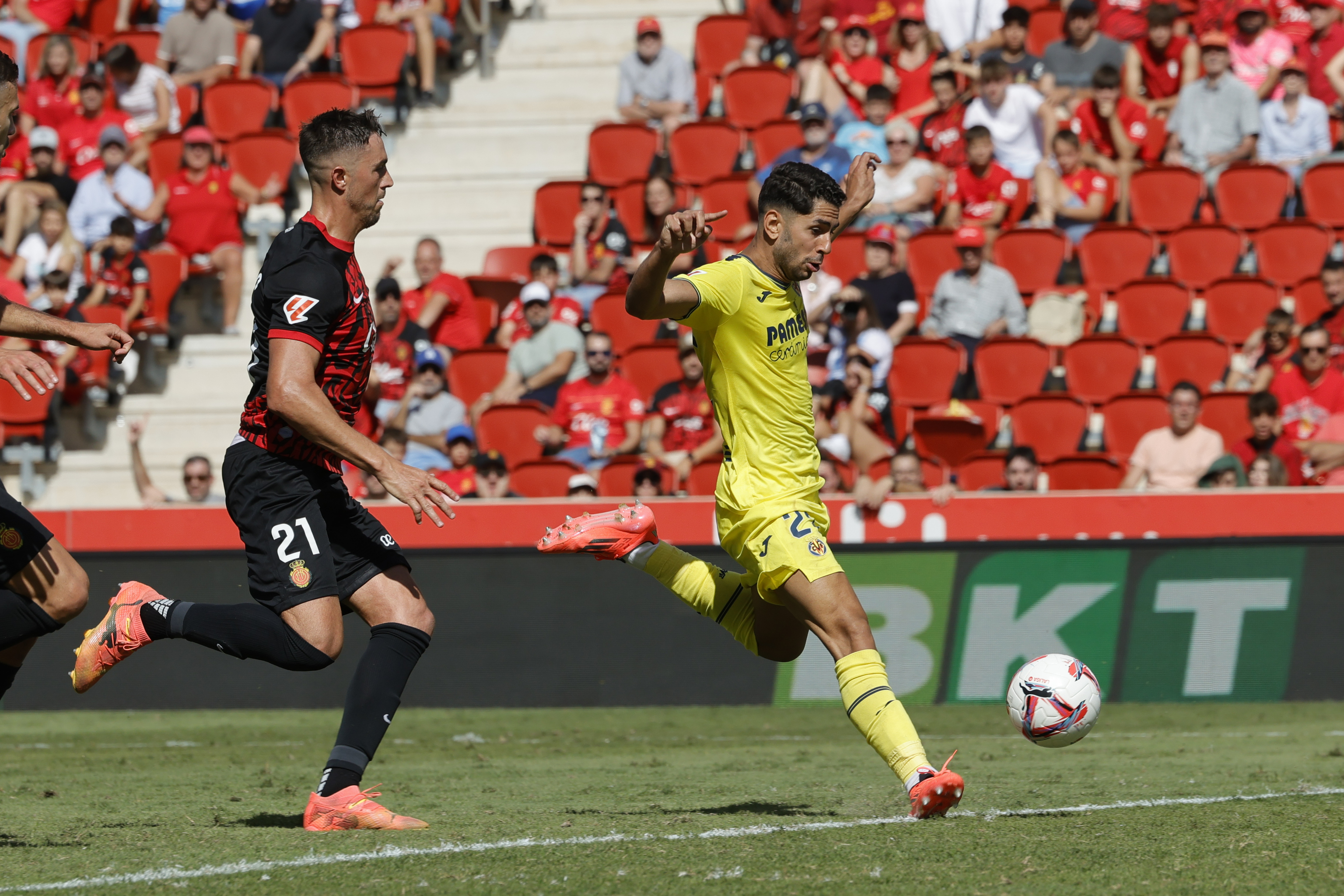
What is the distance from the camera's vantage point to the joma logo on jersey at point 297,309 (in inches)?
194

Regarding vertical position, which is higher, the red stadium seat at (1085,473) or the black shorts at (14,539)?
the black shorts at (14,539)

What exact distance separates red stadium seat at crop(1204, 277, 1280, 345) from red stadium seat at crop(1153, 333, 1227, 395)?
351 mm

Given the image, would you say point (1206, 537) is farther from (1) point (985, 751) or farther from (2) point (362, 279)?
(2) point (362, 279)

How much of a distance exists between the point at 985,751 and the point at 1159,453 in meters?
4.49

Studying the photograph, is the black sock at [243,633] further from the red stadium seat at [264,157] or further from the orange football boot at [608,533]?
the red stadium seat at [264,157]

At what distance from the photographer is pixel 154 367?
15062mm

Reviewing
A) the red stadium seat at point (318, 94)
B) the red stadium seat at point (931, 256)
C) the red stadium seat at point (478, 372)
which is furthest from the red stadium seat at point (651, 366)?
the red stadium seat at point (318, 94)

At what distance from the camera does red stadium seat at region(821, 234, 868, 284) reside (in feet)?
46.3

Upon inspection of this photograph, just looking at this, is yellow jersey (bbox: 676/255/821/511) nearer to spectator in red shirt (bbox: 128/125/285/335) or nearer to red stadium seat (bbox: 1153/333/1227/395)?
red stadium seat (bbox: 1153/333/1227/395)

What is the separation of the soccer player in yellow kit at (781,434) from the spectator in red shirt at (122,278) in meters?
10.4

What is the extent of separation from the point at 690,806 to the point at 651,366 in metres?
7.96

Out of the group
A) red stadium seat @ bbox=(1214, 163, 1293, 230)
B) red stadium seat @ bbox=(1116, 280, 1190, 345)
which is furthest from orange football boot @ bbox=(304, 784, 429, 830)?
red stadium seat @ bbox=(1214, 163, 1293, 230)

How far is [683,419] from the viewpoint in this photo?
496 inches

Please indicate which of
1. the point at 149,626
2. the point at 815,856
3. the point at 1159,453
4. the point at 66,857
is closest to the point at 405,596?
the point at 149,626
